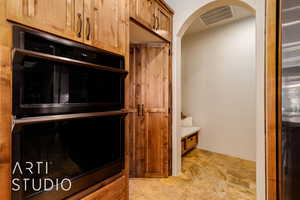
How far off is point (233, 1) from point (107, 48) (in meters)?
1.90

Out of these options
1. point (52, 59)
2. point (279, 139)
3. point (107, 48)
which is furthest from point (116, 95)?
point (279, 139)

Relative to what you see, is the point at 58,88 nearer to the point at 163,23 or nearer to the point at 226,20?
the point at 163,23

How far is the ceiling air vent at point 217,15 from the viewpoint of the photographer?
324 cm

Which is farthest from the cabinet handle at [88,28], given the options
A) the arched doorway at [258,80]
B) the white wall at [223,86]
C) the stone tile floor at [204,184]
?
the white wall at [223,86]

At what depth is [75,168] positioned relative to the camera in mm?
1299

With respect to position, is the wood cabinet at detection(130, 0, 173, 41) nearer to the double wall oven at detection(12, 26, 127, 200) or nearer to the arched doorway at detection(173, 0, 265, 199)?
the arched doorway at detection(173, 0, 265, 199)

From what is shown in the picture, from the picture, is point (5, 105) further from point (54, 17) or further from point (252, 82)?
point (252, 82)

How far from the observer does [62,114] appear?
119cm

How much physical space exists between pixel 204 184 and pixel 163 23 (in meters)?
2.39

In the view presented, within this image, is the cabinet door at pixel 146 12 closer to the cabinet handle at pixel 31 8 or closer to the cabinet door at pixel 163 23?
the cabinet door at pixel 163 23

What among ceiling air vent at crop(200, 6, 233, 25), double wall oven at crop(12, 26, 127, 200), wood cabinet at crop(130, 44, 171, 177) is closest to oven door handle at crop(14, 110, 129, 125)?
double wall oven at crop(12, 26, 127, 200)

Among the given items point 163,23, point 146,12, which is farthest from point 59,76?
point 163,23

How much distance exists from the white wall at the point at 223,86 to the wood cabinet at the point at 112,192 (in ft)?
A: 9.37

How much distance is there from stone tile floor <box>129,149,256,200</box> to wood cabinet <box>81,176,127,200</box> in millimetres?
570
